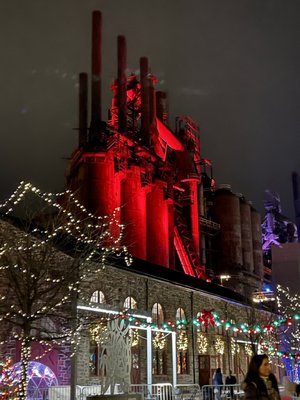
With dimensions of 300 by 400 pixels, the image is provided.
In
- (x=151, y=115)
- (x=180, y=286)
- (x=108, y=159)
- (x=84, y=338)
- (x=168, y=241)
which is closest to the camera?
(x=84, y=338)

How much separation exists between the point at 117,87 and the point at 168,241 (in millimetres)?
15540

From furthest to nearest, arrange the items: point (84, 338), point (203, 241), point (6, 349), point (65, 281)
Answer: point (203, 241) → point (84, 338) → point (6, 349) → point (65, 281)

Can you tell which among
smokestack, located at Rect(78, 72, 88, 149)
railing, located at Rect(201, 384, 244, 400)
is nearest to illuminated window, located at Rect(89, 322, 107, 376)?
railing, located at Rect(201, 384, 244, 400)

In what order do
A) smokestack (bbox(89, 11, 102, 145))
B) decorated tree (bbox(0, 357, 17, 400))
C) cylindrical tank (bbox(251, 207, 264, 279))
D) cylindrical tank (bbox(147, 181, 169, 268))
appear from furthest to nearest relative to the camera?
cylindrical tank (bbox(251, 207, 264, 279)), cylindrical tank (bbox(147, 181, 169, 268)), smokestack (bbox(89, 11, 102, 145)), decorated tree (bbox(0, 357, 17, 400))

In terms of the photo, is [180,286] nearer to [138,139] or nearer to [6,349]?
[6,349]

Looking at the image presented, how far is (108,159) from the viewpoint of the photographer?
45.4 m

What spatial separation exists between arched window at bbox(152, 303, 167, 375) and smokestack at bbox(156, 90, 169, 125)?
33.5m

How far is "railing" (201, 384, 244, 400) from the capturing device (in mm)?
23219

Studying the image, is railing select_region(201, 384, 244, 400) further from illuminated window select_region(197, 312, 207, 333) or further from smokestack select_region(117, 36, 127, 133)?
smokestack select_region(117, 36, 127, 133)

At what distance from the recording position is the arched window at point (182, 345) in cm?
3091

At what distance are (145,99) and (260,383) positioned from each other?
4929 centimetres

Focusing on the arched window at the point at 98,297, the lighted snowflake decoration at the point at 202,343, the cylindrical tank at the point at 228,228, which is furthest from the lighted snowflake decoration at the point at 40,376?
the cylindrical tank at the point at 228,228

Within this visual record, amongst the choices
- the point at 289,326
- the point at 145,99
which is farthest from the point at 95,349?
the point at 145,99

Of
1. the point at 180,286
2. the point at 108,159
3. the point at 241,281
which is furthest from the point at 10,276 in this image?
the point at 241,281
